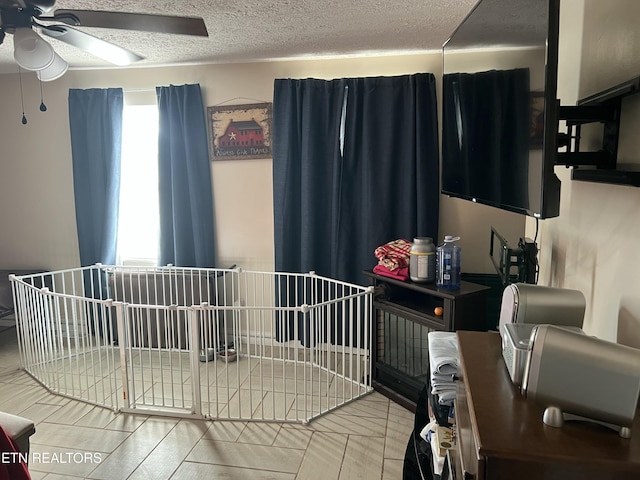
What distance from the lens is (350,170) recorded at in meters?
3.46

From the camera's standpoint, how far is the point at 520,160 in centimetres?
130

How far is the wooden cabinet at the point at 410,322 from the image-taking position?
8.10ft

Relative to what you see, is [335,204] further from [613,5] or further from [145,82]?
[613,5]

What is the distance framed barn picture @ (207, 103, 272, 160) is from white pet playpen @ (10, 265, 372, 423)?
3.10ft

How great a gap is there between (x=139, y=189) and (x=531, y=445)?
3785 millimetres

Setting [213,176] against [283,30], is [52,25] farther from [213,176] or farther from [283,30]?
[213,176]

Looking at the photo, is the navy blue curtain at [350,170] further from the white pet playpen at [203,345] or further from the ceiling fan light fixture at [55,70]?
the ceiling fan light fixture at [55,70]

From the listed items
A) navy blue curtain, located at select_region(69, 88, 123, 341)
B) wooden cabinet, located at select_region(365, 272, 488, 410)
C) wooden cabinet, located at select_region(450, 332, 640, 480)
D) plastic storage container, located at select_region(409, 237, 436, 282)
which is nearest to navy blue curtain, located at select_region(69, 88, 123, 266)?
navy blue curtain, located at select_region(69, 88, 123, 341)

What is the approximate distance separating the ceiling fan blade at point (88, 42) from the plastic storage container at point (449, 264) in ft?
6.25

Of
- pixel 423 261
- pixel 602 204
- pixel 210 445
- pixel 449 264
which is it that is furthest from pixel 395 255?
pixel 602 204

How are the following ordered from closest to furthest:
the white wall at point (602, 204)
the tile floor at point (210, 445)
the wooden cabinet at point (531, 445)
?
1. the wooden cabinet at point (531, 445)
2. the white wall at point (602, 204)
3. the tile floor at point (210, 445)

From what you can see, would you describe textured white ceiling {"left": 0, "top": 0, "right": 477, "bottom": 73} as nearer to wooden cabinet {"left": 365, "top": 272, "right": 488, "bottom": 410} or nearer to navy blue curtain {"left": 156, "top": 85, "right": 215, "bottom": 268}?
navy blue curtain {"left": 156, "top": 85, "right": 215, "bottom": 268}

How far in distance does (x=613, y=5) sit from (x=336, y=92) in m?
2.34

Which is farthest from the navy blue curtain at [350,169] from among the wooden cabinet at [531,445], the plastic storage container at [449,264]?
the wooden cabinet at [531,445]
